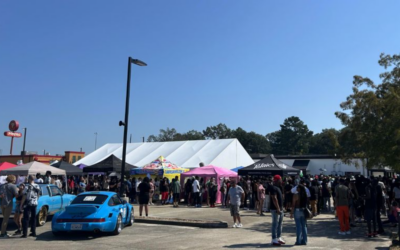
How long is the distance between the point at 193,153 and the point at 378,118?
2035 centimetres

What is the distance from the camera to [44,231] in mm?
11562

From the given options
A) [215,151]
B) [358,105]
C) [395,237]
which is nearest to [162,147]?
[215,151]

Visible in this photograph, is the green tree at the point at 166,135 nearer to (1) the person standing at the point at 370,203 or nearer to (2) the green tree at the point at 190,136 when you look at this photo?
(2) the green tree at the point at 190,136

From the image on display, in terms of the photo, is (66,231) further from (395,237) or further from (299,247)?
(395,237)

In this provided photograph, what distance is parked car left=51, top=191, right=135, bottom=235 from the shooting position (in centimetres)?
998

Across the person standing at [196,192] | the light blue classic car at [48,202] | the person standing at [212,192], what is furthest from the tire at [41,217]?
the person standing at [212,192]

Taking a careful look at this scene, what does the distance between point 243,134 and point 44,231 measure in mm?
96558

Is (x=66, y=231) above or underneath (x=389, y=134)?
underneath

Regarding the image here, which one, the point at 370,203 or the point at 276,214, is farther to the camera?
the point at 370,203

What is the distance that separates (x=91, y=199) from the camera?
36.2 feet

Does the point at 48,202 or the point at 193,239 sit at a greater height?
the point at 48,202

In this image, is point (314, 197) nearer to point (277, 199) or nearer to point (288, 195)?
point (288, 195)

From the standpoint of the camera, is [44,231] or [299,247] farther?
[44,231]

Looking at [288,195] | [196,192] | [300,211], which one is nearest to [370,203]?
[300,211]
